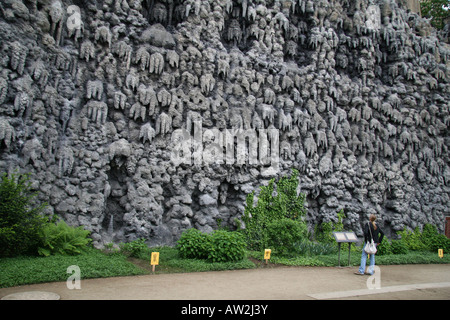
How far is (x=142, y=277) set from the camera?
27.7 feet

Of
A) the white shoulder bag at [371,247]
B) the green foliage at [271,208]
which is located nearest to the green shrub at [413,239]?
the green foliage at [271,208]

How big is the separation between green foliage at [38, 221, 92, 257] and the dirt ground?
2.38 metres

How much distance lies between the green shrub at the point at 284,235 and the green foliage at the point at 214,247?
1682mm

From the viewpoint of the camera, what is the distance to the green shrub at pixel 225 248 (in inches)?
400

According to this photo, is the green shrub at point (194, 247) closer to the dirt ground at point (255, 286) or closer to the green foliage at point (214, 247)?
the green foliage at point (214, 247)

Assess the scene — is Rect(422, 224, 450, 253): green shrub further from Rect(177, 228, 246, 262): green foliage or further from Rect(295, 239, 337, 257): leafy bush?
Rect(177, 228, 246, 262): green foliage

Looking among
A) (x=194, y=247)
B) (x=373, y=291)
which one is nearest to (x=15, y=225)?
(x=194, y=247)

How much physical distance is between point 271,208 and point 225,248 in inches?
183

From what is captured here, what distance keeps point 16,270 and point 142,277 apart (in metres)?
2.84

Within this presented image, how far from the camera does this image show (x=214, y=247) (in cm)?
1032

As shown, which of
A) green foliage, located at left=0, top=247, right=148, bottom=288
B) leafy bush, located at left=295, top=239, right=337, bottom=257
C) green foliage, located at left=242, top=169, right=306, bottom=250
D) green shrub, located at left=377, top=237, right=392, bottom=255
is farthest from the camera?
green shrub, located at left=377, top=237, right=392, bottom=255

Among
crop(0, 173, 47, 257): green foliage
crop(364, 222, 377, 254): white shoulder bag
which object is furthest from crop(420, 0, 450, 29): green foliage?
crop(0, 173, 47, 257): green foliage

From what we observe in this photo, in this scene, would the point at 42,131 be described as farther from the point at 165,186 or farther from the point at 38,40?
the point at 165,186

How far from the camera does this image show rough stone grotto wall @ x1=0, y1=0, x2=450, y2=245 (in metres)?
11.9
